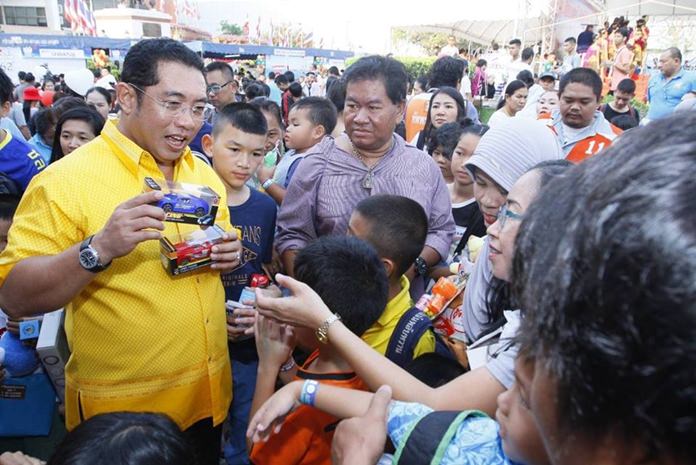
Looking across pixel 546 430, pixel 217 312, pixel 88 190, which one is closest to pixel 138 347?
pixel 217 312

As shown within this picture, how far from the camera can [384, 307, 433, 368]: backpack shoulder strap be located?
191cm

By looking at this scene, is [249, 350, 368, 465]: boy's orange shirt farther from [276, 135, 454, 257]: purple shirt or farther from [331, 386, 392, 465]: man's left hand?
[276, 135, 454, 257]: purple shirt

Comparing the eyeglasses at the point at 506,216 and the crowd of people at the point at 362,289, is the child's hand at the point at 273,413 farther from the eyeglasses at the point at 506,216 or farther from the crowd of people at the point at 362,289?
the eyeglasses at the point at 506,216

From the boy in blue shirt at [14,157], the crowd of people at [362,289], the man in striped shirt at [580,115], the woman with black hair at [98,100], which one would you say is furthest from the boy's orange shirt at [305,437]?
the woman with black hair at [98,100]

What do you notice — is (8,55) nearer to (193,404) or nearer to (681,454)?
(193,404)

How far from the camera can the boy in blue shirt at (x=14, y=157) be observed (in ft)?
11.3

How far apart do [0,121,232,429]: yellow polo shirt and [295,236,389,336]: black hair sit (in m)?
0.55

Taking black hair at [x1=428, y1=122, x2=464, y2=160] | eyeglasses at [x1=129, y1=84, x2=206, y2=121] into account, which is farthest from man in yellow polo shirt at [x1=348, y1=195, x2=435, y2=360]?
black hair at [x1=428, y1=122, x2=464, y2=160]

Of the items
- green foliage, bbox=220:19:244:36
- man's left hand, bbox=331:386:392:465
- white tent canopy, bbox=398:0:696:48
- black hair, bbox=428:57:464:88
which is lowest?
man's left hand, bbox=331:386:392:465

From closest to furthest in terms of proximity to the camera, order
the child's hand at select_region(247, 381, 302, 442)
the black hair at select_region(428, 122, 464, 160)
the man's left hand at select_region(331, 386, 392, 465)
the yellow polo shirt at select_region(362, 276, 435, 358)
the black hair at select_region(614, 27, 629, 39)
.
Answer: the man's left hand at select_region(331, 386, 392, 465), the child's hand at select_region(247, 381, 302, 442), the yellow polo shirt at select_region(362, 276, 435, 358), the black hair at select_region(428, 122, 464, 160), the black hair at select_region(614, 27, 629, 39)

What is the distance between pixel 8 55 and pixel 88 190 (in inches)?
771

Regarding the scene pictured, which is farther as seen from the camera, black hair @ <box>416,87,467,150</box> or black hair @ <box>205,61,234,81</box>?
black hair @ <box>205,61,234,81</box>

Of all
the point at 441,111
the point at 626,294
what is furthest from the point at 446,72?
the point at 626,294

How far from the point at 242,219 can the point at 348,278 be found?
1.29 meters
